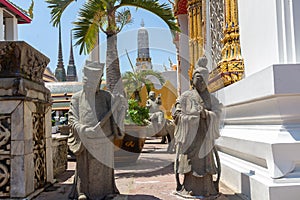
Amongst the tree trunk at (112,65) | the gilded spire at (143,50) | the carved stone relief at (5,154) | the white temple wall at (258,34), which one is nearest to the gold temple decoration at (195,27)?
the tree trunk at (112,65)

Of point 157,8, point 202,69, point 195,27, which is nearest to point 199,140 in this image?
point 202,69

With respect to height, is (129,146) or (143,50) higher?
(143,50)

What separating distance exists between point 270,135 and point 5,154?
3.22 meters

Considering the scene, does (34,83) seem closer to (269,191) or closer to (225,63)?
(225,63)

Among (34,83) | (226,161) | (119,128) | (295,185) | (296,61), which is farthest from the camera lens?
(226,161)

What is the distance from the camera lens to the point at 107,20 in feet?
24.8

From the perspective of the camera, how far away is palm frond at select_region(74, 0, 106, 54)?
24.1 feet

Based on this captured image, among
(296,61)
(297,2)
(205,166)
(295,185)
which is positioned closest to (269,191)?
(295,185)

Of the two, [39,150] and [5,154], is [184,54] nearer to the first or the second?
[39,150]

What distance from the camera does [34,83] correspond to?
4695 millimetres

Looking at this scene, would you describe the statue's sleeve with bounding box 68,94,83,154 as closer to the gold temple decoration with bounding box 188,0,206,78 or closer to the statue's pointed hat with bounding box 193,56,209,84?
the statue's pointed hat with bounding box 193,56,209,84

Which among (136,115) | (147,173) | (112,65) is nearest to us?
(147,173)

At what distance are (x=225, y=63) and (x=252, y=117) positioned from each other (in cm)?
134

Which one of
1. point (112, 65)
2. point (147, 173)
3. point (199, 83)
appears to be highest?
point (112, 65)
